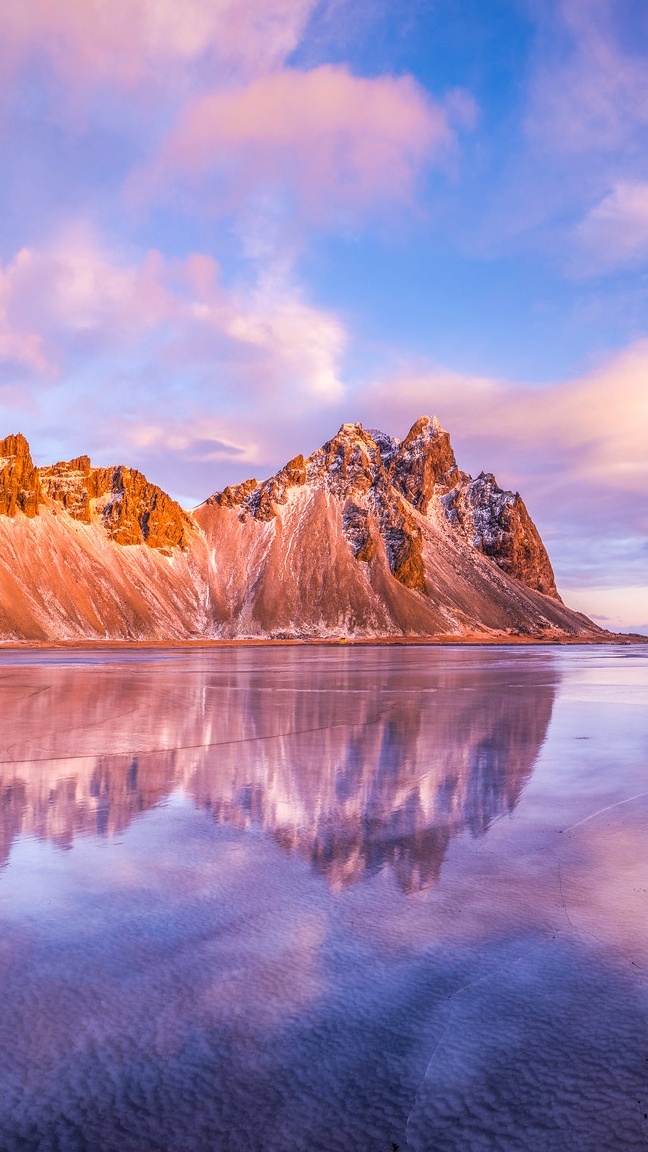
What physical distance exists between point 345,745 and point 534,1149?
10608mm

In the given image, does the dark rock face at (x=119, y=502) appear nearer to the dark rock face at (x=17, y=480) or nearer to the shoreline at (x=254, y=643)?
the dark rock face at (x=17, y=480)

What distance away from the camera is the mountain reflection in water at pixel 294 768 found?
24.8ft

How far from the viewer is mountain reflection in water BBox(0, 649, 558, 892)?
7566 millimetres

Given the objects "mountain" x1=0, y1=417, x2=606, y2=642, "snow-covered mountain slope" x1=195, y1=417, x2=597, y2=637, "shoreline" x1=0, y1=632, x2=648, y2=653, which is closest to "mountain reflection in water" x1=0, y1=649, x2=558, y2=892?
"shoreline" x1=0, y1=632, x2=648, y2=653

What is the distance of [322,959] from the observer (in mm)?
4602

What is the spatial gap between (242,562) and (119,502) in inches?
1063

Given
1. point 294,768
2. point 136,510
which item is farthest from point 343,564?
point 294,768

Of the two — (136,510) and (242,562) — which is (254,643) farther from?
(136,510)

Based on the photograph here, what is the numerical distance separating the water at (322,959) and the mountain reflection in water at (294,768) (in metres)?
0.07

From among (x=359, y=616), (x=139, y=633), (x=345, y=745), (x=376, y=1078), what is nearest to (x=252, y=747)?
(x=345, y=745)

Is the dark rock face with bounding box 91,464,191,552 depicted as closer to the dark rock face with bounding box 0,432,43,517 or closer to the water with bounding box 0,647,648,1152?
the dark rock face with bounding box 0,432,43,517

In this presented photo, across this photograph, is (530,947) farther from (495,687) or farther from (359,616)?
(359,616)

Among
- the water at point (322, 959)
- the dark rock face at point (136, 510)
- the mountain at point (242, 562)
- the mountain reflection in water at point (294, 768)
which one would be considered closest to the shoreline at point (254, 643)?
the mountain at point (242, 562)

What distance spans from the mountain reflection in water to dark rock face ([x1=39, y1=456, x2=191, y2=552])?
119873 mm
